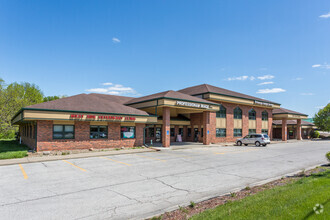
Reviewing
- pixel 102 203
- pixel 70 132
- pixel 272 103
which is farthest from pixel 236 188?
pixel 272 103

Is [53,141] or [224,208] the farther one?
[53,141]

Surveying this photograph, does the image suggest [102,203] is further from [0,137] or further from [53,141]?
[0,137]

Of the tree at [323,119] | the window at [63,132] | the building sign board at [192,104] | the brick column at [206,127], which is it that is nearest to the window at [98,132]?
the window at [63,132]

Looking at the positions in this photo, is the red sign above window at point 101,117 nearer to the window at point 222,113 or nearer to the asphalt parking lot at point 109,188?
the asphalt parking lot at point 109,188

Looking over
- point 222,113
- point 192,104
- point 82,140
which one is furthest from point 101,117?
point 222,113

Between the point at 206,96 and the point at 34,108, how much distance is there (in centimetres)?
2328

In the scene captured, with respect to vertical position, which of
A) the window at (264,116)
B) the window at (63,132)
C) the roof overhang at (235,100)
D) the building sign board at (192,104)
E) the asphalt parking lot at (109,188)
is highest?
the roof overhang at (235,100)

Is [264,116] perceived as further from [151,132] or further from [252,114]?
[151,132]

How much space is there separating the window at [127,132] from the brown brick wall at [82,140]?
1.39ft

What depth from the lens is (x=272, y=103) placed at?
1822 inches

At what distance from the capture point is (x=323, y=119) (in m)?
59.4

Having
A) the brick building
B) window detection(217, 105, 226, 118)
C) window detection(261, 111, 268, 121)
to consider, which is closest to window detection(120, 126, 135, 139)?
the brick building

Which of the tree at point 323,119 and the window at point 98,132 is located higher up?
the tree at point 323,119

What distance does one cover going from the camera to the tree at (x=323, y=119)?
5884 centimetres
